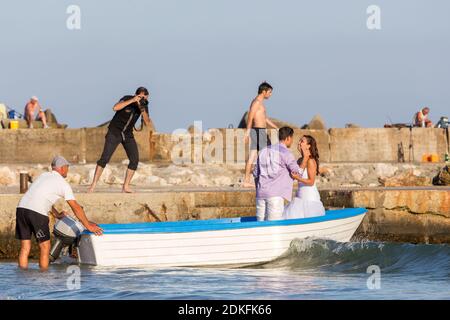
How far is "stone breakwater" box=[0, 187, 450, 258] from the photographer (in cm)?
1898

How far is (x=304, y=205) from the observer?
16.8 m

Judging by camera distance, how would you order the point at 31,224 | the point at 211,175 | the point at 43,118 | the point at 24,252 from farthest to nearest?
the point at 43,118 → the point at 211,175 → the point at 24,252 → the point at 31,224

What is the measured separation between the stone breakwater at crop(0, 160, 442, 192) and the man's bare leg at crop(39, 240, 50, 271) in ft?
27.6

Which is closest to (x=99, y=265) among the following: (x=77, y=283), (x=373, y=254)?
(x=77, y=283)

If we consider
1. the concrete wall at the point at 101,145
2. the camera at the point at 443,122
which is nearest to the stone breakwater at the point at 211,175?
the concrete wall at the point at 101,145

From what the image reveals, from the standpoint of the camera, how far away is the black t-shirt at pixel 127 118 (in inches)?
765

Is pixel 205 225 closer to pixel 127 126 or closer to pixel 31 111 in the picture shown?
pixel 127 126

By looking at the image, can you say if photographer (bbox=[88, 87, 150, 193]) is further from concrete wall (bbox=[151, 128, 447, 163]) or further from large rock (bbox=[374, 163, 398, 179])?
Result: concrete wall (bbox=[151, 128, 447, 163])

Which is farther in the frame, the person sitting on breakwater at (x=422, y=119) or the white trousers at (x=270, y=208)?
the person sitting on breakwater at (x=422, y=119)

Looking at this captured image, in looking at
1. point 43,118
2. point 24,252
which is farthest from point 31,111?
point 24,252

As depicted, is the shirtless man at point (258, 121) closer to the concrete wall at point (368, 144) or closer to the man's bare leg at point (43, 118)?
the concrete wall at point (368, 144)

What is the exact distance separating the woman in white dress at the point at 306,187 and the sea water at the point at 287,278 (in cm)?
39

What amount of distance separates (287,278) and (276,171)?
4.64ft

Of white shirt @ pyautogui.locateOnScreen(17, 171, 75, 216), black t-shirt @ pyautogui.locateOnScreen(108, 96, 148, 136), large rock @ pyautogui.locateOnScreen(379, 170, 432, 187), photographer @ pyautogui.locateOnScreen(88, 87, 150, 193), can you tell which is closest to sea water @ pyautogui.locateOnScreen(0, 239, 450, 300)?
white shirt @ pyautogui.locateOnScreen(17, 171, 75, 216)
